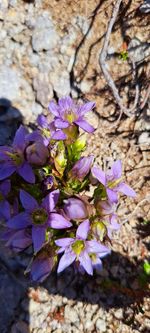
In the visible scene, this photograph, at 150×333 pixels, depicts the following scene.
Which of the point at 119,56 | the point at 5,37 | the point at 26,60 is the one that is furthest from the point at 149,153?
the point at 5,37

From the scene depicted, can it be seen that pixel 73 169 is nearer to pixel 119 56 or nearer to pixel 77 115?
pixel 77 115

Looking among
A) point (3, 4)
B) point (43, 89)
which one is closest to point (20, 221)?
point (43, 89)

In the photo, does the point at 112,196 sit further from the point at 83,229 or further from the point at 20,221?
the point at 20,221

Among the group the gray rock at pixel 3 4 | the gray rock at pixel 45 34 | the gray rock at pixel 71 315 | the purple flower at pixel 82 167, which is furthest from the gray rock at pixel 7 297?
the gray rock at pixel 3 4

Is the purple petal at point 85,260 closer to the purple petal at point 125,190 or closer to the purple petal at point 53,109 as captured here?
the purple petal at point 125,190

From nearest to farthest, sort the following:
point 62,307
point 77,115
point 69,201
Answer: point 69,201
point 77,115
point 62,307

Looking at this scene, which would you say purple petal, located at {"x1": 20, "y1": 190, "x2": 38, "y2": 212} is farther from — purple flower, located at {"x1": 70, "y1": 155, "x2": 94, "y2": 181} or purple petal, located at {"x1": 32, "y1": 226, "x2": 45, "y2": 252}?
purple flower, located at {"x1": 70, "y1": 155, "x2": 94, "y2": 181}

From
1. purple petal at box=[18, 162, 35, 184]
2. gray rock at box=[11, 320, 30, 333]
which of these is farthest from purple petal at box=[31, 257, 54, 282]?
gray rock at box=[11, 320, 30, 333]
